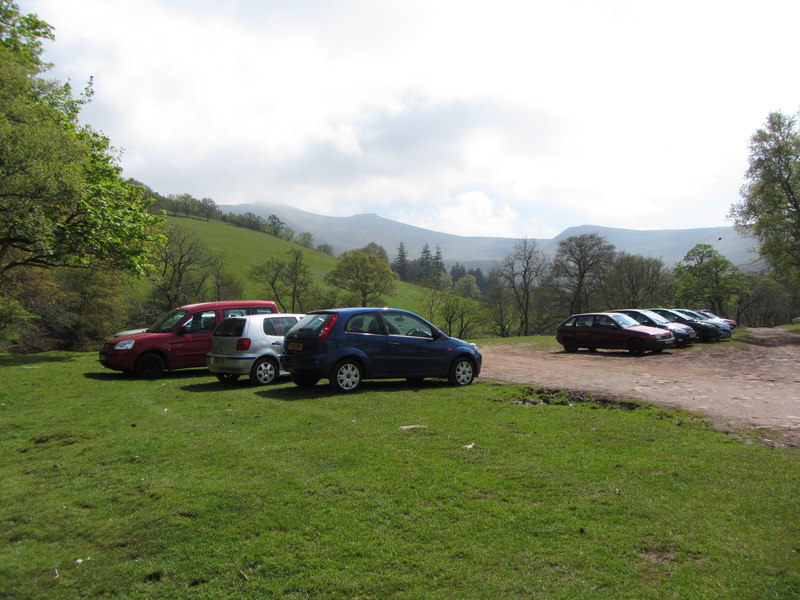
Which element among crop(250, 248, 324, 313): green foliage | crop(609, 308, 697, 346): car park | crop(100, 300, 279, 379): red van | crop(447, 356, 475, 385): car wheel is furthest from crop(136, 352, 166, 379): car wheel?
crop(250, 248, 324, 313): green foliage

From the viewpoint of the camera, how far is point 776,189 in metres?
31.2

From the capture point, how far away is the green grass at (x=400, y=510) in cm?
305

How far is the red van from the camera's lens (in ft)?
43.7

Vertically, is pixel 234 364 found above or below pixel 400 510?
above

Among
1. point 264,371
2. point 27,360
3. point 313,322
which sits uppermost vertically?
point 313,322

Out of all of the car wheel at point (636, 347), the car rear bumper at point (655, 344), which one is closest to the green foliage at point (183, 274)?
the car wheel at point (636, 347)

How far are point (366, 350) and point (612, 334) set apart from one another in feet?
46.6

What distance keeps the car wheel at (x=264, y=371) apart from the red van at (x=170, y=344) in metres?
2.88

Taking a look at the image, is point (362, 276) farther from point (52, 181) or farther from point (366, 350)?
point (366, 350)

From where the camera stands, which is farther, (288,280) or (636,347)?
(288,280)

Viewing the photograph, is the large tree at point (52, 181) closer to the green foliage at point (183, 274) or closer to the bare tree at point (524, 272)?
the green foliage at point (183, 274)

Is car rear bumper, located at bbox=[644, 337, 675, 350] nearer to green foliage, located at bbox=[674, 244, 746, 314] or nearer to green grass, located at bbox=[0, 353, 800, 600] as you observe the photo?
green grass, located at bbox=[0, 353, 800, 600]

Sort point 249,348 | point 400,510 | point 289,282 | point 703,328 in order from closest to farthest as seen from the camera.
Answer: point 400,510
point 249,348
point 703,328
point 289,282

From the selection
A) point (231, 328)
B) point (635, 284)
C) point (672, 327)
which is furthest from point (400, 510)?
point (635, 284)
